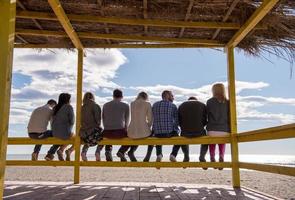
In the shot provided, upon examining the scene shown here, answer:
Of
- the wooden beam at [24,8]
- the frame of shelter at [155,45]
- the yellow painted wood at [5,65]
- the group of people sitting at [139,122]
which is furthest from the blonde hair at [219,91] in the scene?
the yellow painted wood at [5,65]

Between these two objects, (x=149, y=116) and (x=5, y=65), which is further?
(x=149, y=116)

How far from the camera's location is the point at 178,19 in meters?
5.67

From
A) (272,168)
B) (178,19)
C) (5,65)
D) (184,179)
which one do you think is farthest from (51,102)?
(184,179)

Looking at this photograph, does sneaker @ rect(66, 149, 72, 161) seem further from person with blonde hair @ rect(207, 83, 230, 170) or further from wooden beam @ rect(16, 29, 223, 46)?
person with blonde hair @ rect(207, 83, 230, 170)

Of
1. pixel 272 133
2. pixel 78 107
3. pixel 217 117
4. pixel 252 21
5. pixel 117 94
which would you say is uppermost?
pixel 252 21

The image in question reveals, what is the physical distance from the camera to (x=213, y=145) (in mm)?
6051

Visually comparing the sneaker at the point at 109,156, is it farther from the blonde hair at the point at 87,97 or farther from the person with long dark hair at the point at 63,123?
the blonde hair at the point at 87,97

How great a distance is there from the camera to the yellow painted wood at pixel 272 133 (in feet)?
11.3

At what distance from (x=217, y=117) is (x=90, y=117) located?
2115 mm

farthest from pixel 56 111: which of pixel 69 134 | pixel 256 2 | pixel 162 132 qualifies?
pixel 256 2

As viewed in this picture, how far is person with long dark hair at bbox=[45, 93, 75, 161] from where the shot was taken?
6.28 meters

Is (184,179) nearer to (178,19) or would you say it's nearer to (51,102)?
(51,102)

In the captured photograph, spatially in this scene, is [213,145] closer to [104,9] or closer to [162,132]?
[162,132]

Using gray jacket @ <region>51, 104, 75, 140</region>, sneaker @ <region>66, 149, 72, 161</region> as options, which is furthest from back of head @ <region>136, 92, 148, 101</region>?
sneaker @ <region>66, 149, 72, 161</region>
